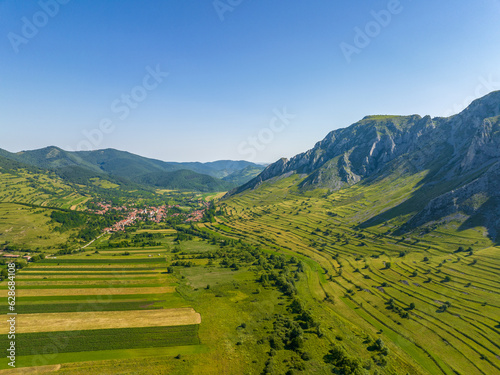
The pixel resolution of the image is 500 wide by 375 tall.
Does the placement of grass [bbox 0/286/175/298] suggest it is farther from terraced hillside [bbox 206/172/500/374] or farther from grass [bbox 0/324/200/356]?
terraced hillside [bbox 206/172/500/374]

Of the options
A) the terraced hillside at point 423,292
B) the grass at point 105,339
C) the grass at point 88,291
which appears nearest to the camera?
the grass at point 105,339

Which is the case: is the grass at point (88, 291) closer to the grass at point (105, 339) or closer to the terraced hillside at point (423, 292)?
the grass at point (105, 339)

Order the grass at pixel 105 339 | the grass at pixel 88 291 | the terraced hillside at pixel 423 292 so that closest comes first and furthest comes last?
the grass at pixel 105 339 → the terraced hillside at pixel 423 292 → the grass at pixel 88 291

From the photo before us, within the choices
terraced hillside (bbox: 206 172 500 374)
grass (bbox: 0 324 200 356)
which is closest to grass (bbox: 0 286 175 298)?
grass (bbox: 0 324 200 356)

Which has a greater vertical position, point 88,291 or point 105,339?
point 88,291

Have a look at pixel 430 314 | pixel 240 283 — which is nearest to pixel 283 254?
pixel 240 283

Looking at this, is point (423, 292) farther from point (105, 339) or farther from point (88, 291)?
point (88, 291)

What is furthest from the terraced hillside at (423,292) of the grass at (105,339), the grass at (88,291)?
the grass at (88,291)

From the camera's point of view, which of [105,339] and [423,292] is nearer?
[105,339]

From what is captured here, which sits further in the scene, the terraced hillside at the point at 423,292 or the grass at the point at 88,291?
the grass at the point at 88,291

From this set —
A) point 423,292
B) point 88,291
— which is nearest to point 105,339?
point 88,291

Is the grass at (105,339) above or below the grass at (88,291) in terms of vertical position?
below
